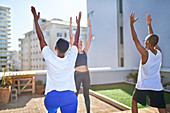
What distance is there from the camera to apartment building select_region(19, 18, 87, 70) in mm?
41844

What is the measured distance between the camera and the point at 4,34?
77562 mm

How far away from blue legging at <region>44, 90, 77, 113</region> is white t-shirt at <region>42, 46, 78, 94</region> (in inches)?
1.9

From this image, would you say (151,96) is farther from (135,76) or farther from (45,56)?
(135,76)

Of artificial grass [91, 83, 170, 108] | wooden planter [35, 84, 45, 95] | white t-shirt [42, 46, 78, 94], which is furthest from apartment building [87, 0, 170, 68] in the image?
white t-shirt [42, 46, 78, 94]

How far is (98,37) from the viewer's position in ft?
42.6

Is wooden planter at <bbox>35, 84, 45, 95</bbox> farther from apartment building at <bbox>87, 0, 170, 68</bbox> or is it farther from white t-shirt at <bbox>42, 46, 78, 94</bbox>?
apartment building at <bbox>87, 0, 170, 68</bbox>

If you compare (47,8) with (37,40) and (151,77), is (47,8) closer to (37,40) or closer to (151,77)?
(151,77)

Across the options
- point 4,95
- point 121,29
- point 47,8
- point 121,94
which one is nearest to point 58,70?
point 4,95

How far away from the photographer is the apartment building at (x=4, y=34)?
74875 mm

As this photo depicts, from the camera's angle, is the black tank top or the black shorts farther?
the black tank top

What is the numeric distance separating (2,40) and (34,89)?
8265 cm

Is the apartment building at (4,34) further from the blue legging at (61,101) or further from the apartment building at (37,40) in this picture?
the blue legging at (61,101)

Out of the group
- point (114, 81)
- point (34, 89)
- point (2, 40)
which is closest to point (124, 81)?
point (114, 81)

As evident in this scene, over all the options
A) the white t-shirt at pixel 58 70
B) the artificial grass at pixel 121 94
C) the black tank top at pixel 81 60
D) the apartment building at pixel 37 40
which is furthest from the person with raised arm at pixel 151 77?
the apartment building at pixel 37 40
